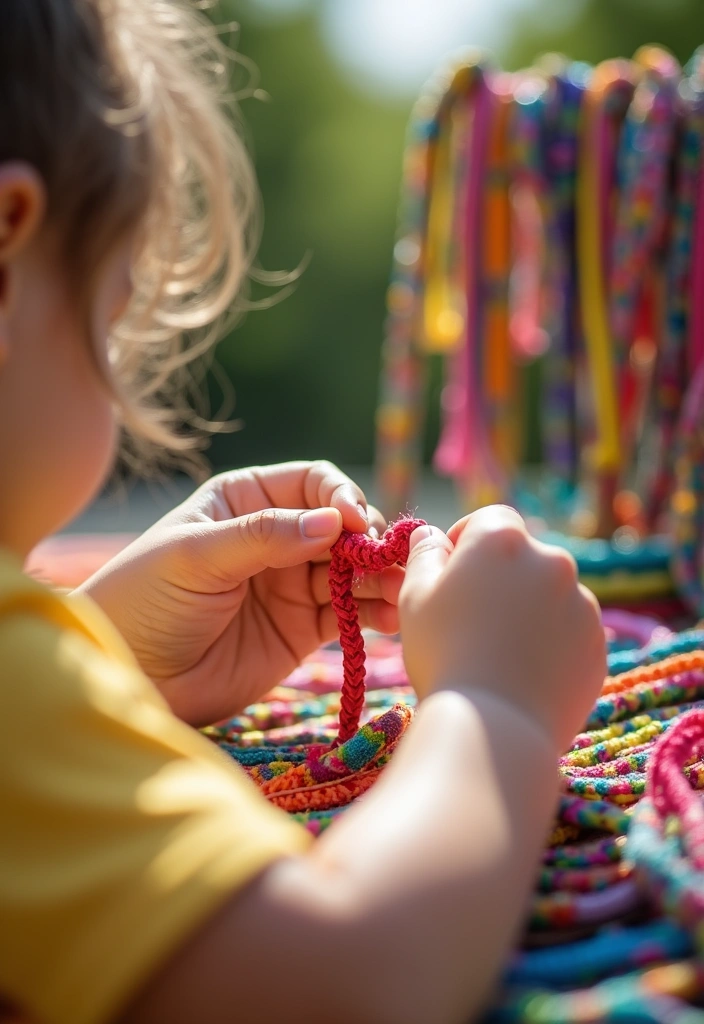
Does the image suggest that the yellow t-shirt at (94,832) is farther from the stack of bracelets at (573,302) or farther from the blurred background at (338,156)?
the blurred background at (338,156)

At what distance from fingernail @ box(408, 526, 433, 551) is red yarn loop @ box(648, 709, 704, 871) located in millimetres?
183

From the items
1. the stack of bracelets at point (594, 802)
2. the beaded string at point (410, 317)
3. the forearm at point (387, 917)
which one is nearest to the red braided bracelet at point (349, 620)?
the stack of bracelets at point (594, 802)

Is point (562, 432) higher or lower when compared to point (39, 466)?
lower

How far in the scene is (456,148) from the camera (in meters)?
1.58

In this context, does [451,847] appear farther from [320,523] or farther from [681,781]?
[320,523]

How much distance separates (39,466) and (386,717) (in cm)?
27

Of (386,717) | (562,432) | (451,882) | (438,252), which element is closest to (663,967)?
(451,882)

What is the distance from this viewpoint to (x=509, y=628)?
55cm

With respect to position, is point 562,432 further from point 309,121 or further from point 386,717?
point 309,121

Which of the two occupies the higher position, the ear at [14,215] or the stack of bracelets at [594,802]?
the ear at [14,215]

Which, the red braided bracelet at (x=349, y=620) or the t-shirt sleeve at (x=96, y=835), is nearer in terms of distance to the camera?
the t-shirt sleeve at (x=96, y=835)

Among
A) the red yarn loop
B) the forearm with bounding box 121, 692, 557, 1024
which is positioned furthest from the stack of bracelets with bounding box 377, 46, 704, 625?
the forearm with bounding box 121, 692, 557, 1024

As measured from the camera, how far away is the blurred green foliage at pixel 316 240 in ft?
19.9

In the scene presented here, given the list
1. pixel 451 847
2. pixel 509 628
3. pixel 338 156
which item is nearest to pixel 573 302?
pixel 509 628
